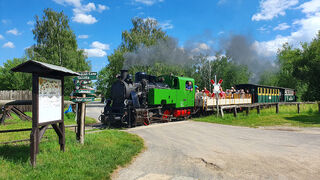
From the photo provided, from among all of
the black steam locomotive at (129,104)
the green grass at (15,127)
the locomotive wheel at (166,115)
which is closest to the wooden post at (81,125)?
the green grass at (15,127)

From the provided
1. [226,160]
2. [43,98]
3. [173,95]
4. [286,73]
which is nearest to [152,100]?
[173,95]

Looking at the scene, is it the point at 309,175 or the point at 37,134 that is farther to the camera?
the point at 37,134

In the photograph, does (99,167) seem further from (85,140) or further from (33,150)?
(85,140)

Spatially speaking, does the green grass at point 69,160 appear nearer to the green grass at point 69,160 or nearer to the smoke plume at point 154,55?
the green grass at point 69,160

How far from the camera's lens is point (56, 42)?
3278cm

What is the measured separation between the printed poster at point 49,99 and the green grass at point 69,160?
99 centimetres

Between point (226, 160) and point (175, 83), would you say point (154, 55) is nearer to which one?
point (175, 83)

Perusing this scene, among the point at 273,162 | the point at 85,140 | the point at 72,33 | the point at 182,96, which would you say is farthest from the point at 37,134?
the point at 72,33

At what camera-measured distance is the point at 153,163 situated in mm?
5418

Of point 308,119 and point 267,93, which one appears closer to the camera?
point 308,119

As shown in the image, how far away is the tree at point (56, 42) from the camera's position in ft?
105

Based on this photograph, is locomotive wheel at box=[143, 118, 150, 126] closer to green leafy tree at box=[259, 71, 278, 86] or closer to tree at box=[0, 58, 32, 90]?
tree at box=[0, 58, 32, 90]

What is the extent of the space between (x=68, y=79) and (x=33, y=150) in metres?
30.4

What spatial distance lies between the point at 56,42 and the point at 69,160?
3214 cm
